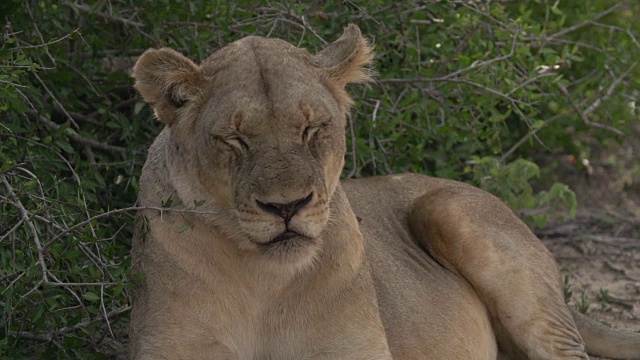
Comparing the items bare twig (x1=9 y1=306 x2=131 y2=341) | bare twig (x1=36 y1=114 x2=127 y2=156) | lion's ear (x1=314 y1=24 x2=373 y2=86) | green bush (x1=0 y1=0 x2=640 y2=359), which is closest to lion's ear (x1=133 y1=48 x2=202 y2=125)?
lion's ear (x1=314 y1=24 x2=373 y2=86)

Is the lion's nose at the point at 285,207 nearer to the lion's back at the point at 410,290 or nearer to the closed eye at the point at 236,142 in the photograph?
the closed eye at the point at 236,142

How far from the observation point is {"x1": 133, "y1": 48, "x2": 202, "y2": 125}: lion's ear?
355 cm

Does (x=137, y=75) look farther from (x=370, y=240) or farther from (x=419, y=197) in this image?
(x=419, y=197)

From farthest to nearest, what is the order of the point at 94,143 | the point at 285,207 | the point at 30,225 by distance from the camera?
the point at 94,143, the point at 30,225, the point at 285,207

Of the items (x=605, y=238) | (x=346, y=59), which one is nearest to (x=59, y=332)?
(x=346, y=59)

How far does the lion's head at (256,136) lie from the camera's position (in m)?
3.30

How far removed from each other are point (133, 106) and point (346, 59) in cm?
202

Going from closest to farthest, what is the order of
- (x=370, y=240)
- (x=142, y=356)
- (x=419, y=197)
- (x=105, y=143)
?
(x=142, y=356) → (x=370, y=240) → (x=419, y=197) → (x=105, y=143)

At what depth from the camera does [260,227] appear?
10.9ft

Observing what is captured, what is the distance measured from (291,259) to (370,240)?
1016mm

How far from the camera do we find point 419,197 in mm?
4867

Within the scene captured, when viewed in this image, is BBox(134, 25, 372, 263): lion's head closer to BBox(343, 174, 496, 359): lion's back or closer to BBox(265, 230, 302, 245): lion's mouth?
BBox(265, 230, 302, 245): lion's mouth

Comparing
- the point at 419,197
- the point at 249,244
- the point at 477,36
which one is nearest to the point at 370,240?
the point at 419,197

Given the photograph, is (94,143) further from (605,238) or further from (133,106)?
(605,238)
